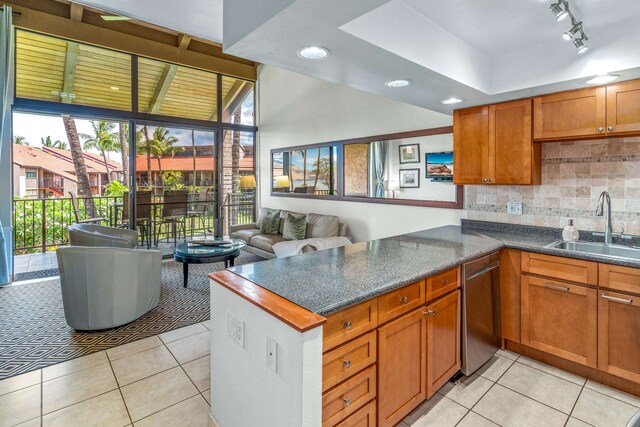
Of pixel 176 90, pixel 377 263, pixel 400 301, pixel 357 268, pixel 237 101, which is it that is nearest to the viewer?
pixel 400 301

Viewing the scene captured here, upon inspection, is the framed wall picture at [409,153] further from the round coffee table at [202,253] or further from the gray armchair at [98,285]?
the gray armchair at [98,285]

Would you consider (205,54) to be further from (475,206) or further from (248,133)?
(475,206)

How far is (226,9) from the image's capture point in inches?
69.5

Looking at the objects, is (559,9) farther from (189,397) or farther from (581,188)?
(189,397)

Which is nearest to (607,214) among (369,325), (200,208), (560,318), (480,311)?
(560,318)

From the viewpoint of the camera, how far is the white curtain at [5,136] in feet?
13.5

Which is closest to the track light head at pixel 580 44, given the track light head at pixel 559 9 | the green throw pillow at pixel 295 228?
the track light head at pixel 559 9

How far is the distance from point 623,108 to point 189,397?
3624mm

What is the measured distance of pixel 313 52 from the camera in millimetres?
1801

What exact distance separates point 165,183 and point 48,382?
12.8 feet

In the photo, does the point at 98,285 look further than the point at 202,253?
A: No

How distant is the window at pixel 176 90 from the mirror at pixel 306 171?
164cm

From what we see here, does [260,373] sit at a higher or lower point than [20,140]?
lower

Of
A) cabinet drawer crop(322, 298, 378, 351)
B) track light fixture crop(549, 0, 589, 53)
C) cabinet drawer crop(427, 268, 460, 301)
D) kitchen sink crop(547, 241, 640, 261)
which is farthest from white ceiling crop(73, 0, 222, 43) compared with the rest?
kitchen sink crop(547, 241, 640, 261)
